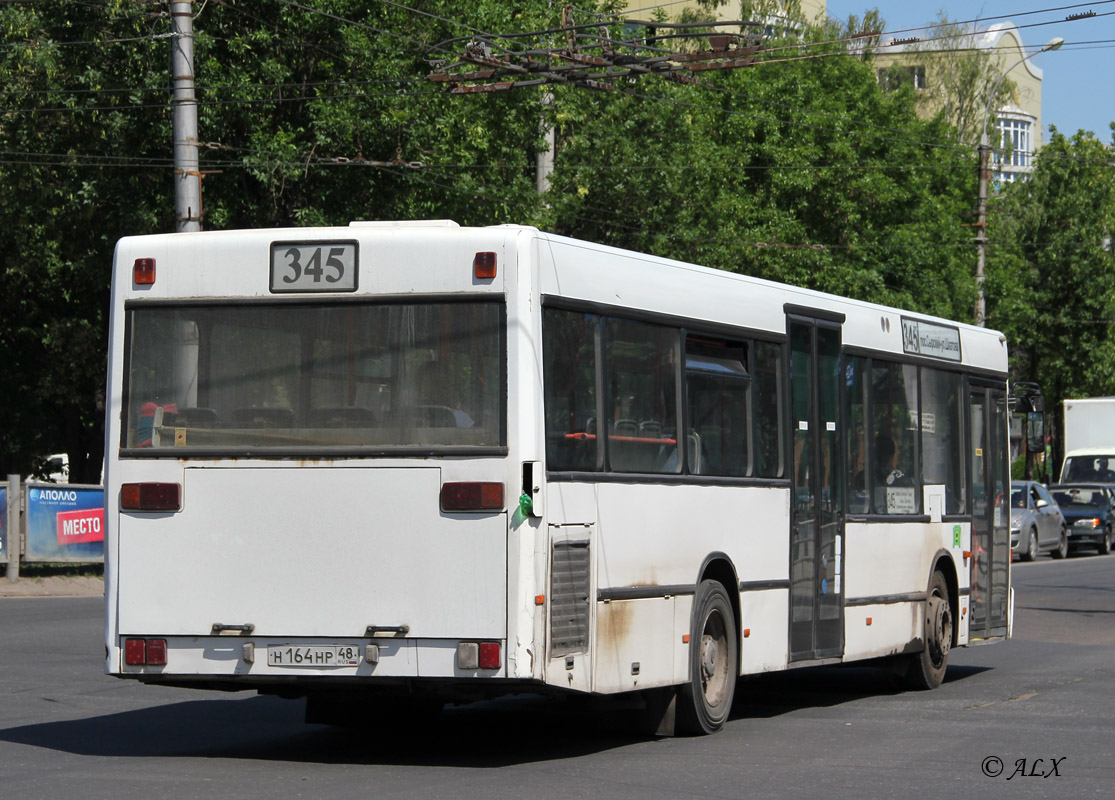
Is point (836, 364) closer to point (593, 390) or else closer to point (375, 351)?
point (593, 390)

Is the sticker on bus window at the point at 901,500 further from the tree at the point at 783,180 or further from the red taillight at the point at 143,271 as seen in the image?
the tree at the point at 783,180

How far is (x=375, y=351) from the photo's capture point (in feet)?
29.5

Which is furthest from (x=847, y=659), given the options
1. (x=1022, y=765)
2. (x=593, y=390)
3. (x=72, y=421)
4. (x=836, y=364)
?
(x=72, y=421)

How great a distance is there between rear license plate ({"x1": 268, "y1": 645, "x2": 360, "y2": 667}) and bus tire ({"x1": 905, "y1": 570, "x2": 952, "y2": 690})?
657 centimetres

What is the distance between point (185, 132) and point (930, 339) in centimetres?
921

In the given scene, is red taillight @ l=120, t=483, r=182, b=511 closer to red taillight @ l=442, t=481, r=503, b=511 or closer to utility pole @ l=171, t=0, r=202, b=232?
red taillight @ l=442, t=481, r=503, b=511

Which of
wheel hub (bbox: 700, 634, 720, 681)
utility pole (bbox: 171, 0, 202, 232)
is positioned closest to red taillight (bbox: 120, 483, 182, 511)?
wheel hub (bbox: 700, 634, 720, 681)

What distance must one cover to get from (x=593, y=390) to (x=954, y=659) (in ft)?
29.4

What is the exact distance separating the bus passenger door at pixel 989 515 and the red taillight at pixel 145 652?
27.2 feet

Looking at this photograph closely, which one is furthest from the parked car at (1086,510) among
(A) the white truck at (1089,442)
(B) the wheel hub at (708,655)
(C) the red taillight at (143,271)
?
→ (C) the red taillight at (143,271)

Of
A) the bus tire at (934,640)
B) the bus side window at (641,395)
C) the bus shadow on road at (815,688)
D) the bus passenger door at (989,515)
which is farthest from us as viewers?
the bus passenger door at (989,515)

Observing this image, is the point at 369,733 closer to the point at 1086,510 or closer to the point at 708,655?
the point at 708,655

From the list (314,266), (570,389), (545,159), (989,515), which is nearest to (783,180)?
(545,159)

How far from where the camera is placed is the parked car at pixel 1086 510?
41.2 m
